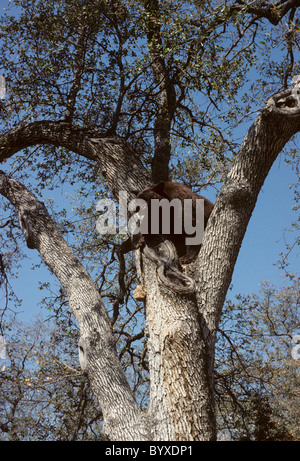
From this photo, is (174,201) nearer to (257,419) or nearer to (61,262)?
(61,262)

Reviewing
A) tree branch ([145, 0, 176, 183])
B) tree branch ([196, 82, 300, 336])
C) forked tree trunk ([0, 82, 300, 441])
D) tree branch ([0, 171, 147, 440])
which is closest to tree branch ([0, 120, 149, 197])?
forked tree trunk ([0, 82, 300, 441])

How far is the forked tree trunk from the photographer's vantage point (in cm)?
374

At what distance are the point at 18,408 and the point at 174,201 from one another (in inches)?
257

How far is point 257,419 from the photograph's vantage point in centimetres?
655

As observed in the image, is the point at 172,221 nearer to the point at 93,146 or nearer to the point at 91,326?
the point at 93,146
